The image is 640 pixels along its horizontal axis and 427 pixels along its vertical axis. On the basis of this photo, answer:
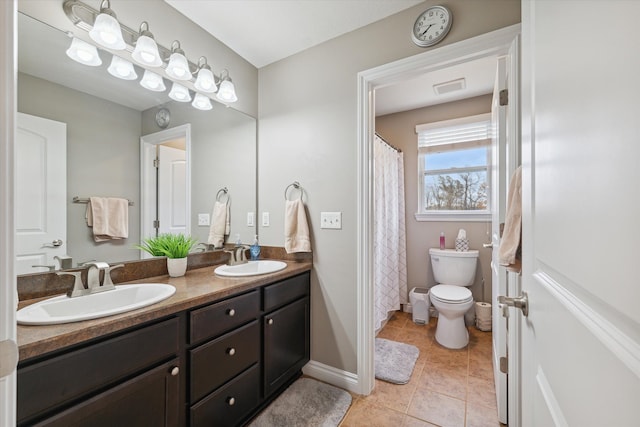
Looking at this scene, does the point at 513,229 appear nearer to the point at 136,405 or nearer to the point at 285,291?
the point at 285,291

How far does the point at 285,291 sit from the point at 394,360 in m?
1.13

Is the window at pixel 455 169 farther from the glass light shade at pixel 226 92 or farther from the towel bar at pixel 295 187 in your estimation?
the glass light shade at pixel 226 92

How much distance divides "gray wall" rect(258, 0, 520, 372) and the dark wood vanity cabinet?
24cm

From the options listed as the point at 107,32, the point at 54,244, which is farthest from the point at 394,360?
the point at 107,32

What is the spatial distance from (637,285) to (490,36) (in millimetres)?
1569

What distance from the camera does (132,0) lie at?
1.43 metres

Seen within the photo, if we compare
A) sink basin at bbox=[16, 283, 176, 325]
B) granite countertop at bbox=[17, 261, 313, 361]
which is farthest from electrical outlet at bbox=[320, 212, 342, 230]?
sink basin at bbox=[16, 283, 176, 325]

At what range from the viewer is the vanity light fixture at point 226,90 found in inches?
74.0

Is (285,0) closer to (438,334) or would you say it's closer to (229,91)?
(229,91)

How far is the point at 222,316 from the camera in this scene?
1.28m

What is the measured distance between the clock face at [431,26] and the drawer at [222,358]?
1892mm

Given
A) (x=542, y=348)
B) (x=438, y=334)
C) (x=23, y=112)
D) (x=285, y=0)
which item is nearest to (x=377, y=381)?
(x=438, y=334)

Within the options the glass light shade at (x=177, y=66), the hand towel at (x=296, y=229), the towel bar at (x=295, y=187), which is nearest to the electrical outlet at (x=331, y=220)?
the hand towel at (x=296, y=229)

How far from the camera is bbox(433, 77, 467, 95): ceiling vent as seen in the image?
8.17 feet
